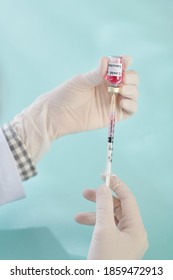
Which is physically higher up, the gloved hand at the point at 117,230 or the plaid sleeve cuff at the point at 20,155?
the plaid sleeve cuff at the point at 20,155

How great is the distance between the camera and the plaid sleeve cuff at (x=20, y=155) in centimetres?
140

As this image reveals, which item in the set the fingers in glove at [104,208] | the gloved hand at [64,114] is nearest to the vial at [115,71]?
the gloved hand at [64,114]

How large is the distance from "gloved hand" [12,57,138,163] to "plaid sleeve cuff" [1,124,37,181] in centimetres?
3

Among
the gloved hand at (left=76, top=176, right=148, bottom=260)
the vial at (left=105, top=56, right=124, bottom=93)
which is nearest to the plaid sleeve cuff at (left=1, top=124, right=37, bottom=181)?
the gloved hand at (left=76, top=176, right=148, bottom=260)

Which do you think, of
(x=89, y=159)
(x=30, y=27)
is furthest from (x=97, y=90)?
(x=30, y=27)

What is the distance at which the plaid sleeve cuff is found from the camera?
1404 mm

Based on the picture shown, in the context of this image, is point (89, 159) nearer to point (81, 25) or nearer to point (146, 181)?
point (146, 181)

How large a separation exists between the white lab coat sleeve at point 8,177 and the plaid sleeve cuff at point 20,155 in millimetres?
25

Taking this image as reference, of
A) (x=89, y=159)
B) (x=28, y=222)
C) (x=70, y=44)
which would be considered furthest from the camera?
(x=70, y=44)

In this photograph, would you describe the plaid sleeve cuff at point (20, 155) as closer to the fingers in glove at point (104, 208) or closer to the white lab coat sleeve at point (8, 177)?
the white lab coat sleeve at point (8, 177)

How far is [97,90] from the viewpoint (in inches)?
57.4

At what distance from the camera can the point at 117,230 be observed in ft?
4.00

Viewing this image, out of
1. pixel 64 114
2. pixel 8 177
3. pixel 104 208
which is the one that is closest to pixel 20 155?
pixel 8 177
